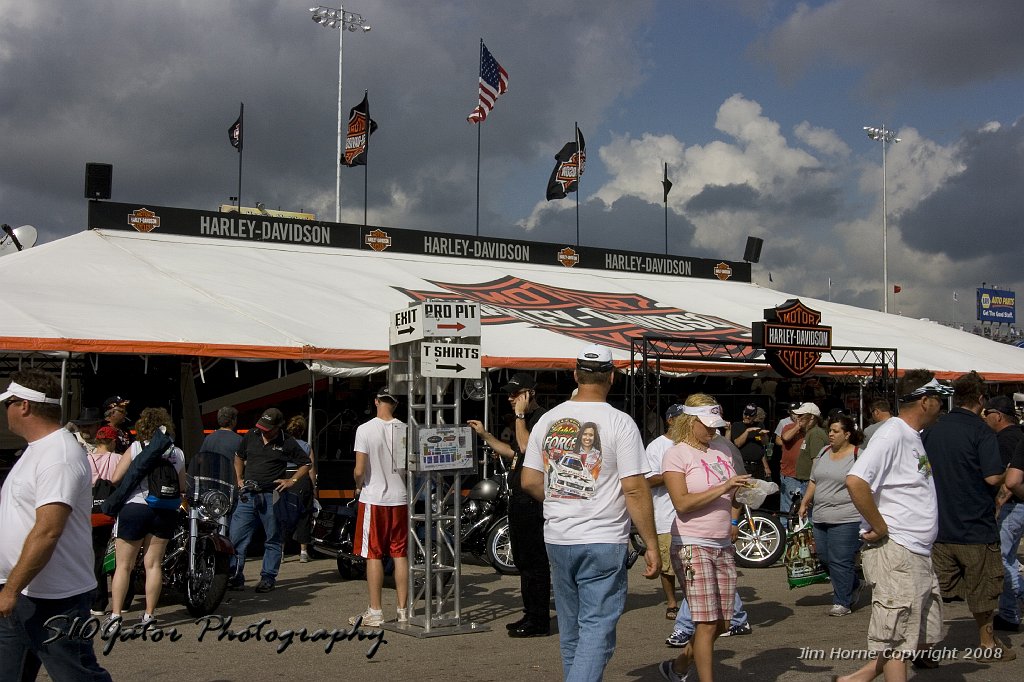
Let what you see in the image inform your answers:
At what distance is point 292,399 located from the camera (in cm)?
1708

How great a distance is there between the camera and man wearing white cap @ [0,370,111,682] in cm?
431

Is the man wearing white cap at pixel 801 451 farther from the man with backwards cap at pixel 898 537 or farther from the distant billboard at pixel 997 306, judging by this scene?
the distant billboard at pixel 997 306

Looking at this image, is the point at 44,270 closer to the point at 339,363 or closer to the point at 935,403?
the point at 339,363

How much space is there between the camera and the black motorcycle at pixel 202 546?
9.09 meters

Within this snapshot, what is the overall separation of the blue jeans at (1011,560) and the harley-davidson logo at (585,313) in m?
8.96

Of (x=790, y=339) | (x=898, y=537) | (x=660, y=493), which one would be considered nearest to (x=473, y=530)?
(x=660, y=493)

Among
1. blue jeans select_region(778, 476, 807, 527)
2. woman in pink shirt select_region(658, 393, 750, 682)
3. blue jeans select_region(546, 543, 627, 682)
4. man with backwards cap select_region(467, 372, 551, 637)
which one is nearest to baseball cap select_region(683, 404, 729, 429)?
woman in pink shirt select_region(658, 393, 750, 682)

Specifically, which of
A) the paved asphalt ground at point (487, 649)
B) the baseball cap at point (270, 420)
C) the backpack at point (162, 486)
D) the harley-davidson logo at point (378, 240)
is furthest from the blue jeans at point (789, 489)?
the harley-davidson logo at point (378, 240)

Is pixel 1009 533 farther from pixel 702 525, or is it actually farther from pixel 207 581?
pixel 207 581

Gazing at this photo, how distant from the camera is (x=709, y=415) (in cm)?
613

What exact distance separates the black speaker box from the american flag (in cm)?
1064

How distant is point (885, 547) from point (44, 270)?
43.7 feet

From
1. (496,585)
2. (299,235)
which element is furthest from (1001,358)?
(496,585)

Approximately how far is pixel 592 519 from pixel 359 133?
898 inches
